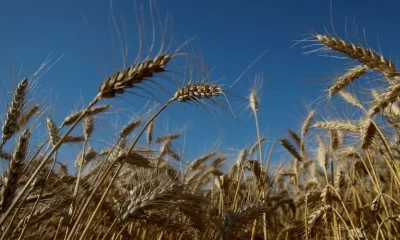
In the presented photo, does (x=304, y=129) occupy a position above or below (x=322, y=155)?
above

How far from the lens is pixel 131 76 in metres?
1.97

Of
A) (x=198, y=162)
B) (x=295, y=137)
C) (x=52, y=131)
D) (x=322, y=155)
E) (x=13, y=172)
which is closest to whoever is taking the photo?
(x=13, y=172)

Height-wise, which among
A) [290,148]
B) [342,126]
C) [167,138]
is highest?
[290,148]

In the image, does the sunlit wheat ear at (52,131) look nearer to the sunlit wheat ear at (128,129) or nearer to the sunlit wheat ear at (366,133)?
the sunlit wheat ear at (128,129)

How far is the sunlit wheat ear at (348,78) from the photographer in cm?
286

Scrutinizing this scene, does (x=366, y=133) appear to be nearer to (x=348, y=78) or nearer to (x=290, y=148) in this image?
(x=348, y=78)

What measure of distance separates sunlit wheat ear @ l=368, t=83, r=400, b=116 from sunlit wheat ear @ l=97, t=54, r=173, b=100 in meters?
1.25

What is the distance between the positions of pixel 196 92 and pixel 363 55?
1053mm

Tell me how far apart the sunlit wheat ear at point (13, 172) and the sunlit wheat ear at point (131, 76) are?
450 mm

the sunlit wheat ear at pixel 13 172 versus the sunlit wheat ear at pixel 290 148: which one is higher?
the sunlit wheat ear at pixel 290 148

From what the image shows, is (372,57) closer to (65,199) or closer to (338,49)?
(338,49)

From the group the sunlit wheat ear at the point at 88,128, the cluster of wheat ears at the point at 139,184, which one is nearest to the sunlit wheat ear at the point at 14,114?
the cluster of wheat ears at the point at 139,184

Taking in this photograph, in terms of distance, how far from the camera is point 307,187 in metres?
→ 5.30

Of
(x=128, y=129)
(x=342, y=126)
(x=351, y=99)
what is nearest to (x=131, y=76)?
(x=128, y=129)
